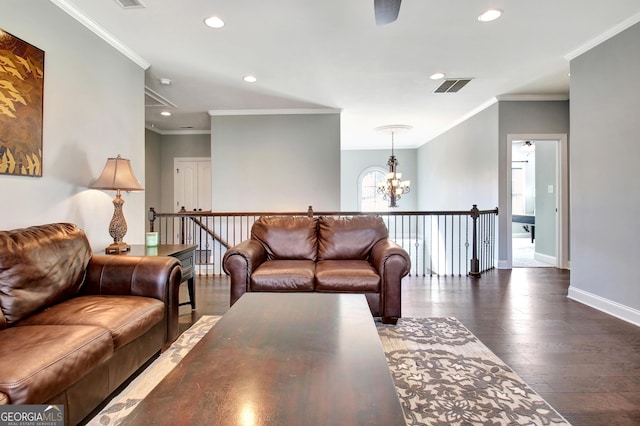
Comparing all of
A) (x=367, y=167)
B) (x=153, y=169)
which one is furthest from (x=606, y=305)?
(x=153, y=169)

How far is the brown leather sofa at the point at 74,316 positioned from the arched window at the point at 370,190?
8.42 meters

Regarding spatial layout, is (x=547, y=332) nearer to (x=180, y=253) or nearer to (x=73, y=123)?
(x=180, y=253)

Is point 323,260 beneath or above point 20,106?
beneath

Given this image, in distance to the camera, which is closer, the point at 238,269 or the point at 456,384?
the point at 456,384

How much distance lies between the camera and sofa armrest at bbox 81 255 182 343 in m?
2.25

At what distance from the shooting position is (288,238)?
3531mm

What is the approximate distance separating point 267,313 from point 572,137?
389cm

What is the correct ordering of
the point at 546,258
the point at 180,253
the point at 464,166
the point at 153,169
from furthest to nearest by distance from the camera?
the point at 153,169 < the point at 464,166 < the point at 546,258 < the point at 180,253

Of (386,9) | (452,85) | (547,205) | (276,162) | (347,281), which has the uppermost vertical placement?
(452,85)

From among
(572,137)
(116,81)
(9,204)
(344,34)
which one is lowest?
(9,204)

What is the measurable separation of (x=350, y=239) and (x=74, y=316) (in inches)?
94.7

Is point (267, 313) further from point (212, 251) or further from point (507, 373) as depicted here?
point (212, 251)

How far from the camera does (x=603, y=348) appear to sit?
2443mm

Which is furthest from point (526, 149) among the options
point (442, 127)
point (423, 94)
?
point (423, 94)
